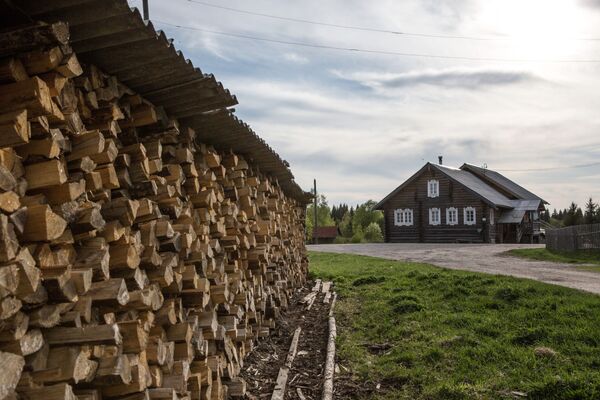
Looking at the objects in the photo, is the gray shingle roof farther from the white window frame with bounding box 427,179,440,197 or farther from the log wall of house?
the white window frame with bounding box 427,179,440,197

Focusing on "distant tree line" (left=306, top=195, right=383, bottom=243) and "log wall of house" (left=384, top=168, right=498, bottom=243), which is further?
"distant tree line" (left=306, top=195, right=383, bottom=243)

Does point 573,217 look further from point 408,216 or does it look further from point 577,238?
point 577,238

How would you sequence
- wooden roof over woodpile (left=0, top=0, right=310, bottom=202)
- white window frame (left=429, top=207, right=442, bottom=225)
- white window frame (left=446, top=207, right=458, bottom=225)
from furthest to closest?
white window frame (left=429, top=207, right=442, bottom=225) < white window frame (left=446, top=207, right=458, bottom=225) < wooden roof over woodpile (left=0, top=0, right=310, bottom=202)

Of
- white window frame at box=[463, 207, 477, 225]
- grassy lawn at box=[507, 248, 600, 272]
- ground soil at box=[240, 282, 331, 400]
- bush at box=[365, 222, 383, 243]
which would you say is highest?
white window frame at box=[463, 207, 477, 225]

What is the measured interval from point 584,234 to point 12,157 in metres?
24.0

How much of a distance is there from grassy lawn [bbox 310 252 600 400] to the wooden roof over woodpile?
3.25 metres

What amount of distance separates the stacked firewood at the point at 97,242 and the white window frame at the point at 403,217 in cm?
3539

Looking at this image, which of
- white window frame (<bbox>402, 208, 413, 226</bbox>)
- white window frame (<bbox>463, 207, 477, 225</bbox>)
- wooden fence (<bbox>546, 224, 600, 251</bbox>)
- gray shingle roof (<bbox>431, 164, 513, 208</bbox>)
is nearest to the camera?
wooden fence (<bbox>546, 224, 600, 251</bbox>)

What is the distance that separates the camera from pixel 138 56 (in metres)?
3.04

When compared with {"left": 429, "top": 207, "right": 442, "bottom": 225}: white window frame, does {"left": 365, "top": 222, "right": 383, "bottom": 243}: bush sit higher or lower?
lower

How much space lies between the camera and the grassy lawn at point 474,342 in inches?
203

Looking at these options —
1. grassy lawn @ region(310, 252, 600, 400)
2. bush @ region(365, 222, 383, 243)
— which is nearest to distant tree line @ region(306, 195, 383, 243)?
bush @ region(365, 222, 383, 243)

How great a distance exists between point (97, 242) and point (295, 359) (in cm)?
418

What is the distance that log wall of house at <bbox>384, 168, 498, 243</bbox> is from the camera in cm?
3650
